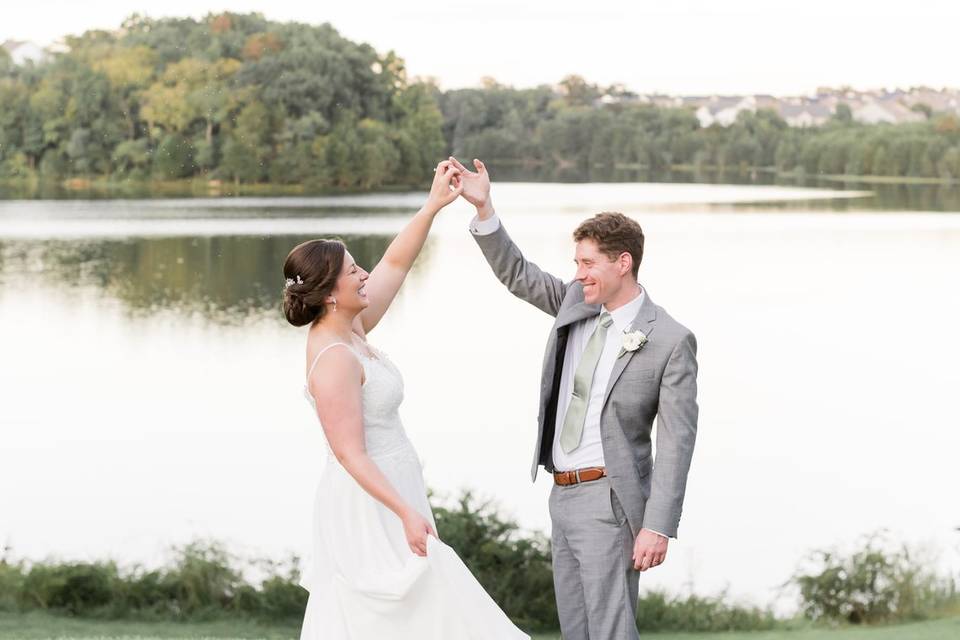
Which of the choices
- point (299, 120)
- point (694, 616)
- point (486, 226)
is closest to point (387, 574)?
point (486, 226)

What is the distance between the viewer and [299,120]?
1916 inches

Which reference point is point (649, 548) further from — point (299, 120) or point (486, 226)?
point (299, 120)

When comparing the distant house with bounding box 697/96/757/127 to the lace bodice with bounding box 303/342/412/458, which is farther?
the distant house with bounding box 697/96/757/127

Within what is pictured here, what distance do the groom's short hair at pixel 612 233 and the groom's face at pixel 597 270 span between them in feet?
0.06

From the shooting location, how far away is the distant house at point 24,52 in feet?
168

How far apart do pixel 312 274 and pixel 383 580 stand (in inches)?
33.7

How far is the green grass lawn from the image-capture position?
8297 mm

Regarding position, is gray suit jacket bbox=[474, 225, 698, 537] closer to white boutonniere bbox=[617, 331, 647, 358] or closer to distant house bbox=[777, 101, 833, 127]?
white boutonniere bbox=[617, 331, 647, 358]

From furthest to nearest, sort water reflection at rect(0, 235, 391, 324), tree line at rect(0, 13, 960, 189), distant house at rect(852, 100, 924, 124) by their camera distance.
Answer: distant house at rect(852, 100, 924, 124), tree line at rect(0, 13, 960, 189), water reflection at rect(0, 235, 391, 324)

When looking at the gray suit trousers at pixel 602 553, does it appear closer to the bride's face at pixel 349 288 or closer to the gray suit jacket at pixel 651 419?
the gray suit jacket at pixel 651 419

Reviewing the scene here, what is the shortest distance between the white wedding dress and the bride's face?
21cm

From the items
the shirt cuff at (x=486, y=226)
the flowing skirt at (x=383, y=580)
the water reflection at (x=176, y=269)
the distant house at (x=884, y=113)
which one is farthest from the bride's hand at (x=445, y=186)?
the distant house at (x=884, y=113)

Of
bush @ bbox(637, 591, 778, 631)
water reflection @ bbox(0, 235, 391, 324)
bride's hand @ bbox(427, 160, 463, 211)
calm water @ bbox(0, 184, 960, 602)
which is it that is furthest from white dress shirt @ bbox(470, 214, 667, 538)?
water reflection @ bbox(0, 235, 391, 324)

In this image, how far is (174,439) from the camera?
2567 cm
